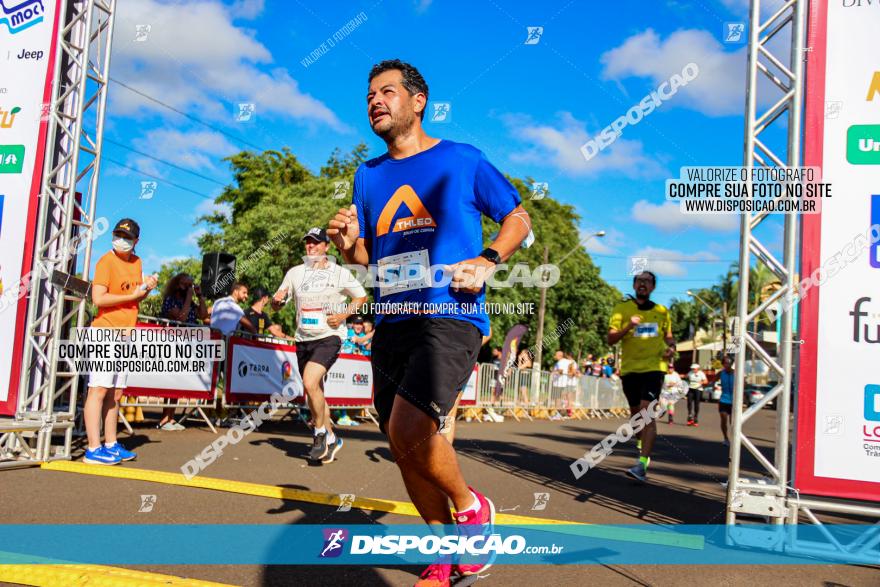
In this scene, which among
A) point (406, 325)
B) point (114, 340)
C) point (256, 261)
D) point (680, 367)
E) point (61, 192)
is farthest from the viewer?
point (680, 367)

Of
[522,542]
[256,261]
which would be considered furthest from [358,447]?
[256,261]

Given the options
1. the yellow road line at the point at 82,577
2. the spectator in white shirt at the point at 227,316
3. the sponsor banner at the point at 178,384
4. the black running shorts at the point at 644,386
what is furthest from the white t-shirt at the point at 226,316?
the yellow road line at the point at 82,577

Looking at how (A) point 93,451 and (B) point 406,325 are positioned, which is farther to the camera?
(A) point 93,451

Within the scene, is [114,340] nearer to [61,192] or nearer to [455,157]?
[61,192]

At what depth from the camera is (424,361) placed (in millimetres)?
2852

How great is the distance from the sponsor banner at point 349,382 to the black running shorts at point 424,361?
27.7ft

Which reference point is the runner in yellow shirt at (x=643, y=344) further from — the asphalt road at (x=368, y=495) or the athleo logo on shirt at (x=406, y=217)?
the athleo logo on shirt at (x=406, y=217)

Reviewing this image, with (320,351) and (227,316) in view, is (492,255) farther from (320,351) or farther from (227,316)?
(227,316)

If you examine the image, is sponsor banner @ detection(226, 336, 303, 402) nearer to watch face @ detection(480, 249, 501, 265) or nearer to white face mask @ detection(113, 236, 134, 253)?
white face mask @ detection(113, 236, 134, 253)

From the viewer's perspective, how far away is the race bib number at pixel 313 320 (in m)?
6.89

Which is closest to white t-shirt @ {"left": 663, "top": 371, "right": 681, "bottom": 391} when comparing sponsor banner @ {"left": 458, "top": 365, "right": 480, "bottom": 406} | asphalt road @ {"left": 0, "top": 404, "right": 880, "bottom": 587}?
sponsor banner @ {"left": 458, "top": 365, "right": 480, "bottom": 406}

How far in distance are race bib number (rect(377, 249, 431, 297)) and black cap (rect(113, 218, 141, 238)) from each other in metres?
3.95

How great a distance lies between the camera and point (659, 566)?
12.1 feet

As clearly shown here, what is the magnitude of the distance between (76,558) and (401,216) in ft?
7.38
